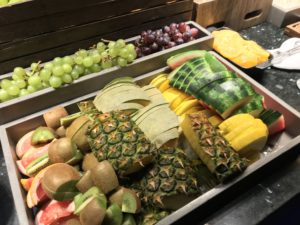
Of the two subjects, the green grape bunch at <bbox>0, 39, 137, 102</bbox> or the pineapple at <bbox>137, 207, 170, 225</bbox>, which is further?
the green grape bunch at <bbox>0, 39, 137, 102</bbox>

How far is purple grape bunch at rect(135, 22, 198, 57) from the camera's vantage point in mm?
1287

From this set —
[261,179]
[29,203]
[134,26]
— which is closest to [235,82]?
[261,179]

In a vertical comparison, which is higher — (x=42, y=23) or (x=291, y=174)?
(x=42, y=23)

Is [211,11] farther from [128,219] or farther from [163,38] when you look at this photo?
[128,219]

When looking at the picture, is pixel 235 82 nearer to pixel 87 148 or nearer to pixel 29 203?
pixel 87 148

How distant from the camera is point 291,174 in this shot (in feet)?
3.25

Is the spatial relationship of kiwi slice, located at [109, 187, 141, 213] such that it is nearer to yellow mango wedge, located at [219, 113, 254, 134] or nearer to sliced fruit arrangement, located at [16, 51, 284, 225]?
sliced fruit arrangement, located at [16, 51, 284, 225]

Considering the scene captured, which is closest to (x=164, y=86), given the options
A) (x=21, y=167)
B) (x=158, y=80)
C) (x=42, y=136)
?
(x=158, y=80)

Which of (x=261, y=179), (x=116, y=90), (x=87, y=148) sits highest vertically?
(x=116, y=90)

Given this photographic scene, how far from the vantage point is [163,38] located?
1.30 metres

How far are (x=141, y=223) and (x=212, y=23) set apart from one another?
1.23 metres

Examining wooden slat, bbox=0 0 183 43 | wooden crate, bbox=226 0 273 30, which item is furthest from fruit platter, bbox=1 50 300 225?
wooden crate, bbox=226 0 273 30

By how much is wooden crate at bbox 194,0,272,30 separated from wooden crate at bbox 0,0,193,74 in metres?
0.11

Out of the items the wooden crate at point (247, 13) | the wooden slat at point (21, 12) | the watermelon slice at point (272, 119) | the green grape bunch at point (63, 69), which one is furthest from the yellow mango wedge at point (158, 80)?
the wooden crate at point (247, 13)
